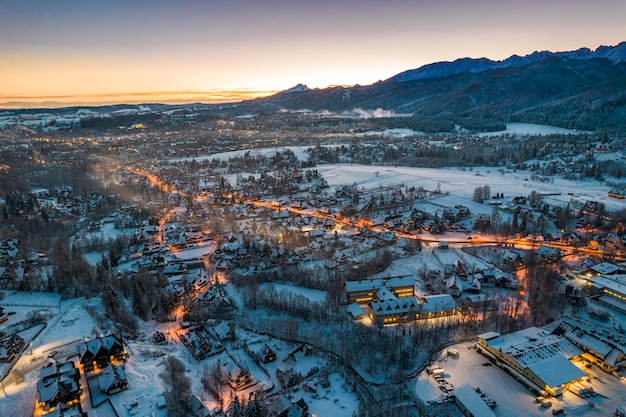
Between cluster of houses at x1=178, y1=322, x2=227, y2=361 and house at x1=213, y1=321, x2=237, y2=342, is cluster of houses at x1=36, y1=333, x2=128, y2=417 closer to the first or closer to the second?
cluster of houses at x1=178, y1=322, x2=227, y2=361

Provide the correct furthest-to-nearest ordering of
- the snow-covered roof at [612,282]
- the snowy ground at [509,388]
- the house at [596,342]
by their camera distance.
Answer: the snow-covered roof at [612,282] < the house at [596,342] < the snowy ground at [509,388]

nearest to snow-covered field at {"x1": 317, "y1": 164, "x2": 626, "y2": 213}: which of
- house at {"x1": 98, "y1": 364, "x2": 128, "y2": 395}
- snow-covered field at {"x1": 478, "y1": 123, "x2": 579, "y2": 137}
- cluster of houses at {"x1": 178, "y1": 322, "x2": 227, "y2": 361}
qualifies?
cluster of houses at {"x1": 178, "y1": 322, "x2": 227, "y2": 361}

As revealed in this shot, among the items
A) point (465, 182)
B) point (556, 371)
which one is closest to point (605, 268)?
point (556, 371)

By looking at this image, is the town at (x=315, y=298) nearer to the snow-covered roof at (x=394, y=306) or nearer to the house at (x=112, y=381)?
the house at (x=112, y=381)

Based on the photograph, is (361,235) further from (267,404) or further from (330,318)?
(267,404)

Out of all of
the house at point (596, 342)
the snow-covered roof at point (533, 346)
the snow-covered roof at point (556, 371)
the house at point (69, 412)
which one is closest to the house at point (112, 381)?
the house at point (69, 412)

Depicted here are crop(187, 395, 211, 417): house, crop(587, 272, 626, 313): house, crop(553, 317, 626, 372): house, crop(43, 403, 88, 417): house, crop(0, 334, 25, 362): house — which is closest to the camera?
crop(43, 403, 88, 417): house

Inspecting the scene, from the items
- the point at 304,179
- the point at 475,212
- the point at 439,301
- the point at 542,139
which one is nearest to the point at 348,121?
the point at 542,139
